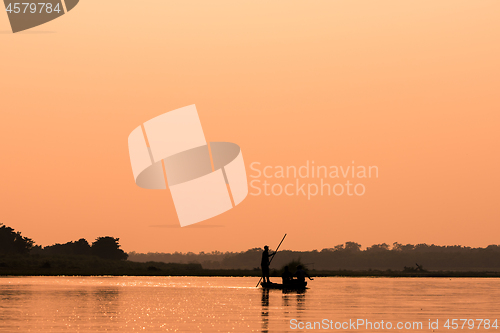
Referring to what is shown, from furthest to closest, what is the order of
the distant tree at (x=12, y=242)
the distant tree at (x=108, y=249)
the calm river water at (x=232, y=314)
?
the distant tree at (x=108, y=249), the distant tree at (x=12, y=242), the calm river water at (x=232, y=314)

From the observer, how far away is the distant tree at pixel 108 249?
496 feet

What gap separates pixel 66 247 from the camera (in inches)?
6280

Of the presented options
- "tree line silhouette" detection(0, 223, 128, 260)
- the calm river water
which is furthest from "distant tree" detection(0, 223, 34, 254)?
the calm river water

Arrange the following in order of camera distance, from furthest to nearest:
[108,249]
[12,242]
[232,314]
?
[108,249] → [12,242] → [232,314]

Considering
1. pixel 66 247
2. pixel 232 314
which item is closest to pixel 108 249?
pixel 66 247

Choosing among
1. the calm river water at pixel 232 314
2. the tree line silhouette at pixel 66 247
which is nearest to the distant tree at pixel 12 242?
the tree line silhouette at pixel 66 247

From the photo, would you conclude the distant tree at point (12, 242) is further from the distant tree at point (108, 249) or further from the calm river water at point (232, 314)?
the calm river water at point (232, 314)

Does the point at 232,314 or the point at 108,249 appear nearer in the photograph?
the point at 232,314

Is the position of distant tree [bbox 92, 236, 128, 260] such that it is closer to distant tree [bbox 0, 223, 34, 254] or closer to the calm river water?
distant tree [bbox 0, 223, 34, 254]

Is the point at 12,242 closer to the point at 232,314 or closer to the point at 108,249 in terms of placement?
the point at 108,249

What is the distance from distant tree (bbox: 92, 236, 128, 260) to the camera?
496 feet

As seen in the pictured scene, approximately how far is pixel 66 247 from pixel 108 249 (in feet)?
45.9

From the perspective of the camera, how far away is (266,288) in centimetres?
4528

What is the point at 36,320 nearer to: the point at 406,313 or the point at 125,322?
the point at 125,322
